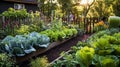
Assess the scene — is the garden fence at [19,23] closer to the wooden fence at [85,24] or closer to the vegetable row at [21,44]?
the wooden fence at [85,24]

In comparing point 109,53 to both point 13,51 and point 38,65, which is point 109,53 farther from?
point 13,51

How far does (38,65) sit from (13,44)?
113 cm

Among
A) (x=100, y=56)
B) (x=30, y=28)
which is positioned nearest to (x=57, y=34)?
(x=30, y=28)

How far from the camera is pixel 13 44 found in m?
5.80

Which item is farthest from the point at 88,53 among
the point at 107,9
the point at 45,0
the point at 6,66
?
the point at 45,0

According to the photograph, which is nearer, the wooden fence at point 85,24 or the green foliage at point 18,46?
the green foliage at point 18,46

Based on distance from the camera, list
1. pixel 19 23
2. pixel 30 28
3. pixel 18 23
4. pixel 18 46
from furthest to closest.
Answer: pixel 19 23 < pixel 18 23 < pixel 30 28 < pixel 18 46

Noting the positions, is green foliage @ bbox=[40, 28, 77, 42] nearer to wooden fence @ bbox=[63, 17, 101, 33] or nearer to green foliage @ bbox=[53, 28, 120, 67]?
wooden fence @ bbox=[63, 17, 101, 33]

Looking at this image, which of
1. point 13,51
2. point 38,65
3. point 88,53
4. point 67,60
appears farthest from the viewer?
point 13,51

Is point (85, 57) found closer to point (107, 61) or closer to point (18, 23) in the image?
point (107, 61)

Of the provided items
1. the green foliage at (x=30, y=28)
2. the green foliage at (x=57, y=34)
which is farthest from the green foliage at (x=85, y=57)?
the green foliage at (x=30, y=28)

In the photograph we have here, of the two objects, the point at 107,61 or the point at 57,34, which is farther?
the point at 57,34

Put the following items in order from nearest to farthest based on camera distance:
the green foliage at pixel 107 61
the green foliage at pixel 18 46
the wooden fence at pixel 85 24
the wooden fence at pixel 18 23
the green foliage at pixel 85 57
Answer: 1. the green foliage at pixel 107 61
2. the green foliage at pixel 85 57
3. the green foliage at pixel 18 46
4. the wooden fence at pixel 18 23
5. the wooden fence at pixel 85 24

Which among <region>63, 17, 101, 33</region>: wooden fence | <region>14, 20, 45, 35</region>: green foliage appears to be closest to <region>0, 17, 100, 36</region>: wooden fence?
<region>63, 17, 101, 33</region>: wooden fence
